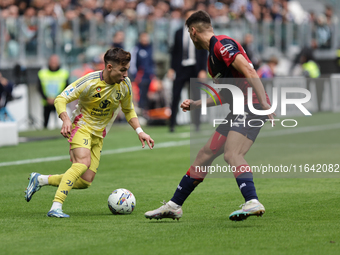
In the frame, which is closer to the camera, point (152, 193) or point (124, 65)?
point (124, 65)

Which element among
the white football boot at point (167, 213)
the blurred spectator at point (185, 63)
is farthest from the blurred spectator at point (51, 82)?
the white football boot at point (167, 213)

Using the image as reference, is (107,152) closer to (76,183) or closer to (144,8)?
(76,183)

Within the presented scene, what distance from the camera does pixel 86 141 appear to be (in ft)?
21.2

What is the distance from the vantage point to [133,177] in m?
9.03

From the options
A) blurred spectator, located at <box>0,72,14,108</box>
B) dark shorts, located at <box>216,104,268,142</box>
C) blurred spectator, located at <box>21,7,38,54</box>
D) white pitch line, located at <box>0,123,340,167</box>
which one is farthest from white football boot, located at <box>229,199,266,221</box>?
blurred spectator, located at <box>21,7,38,54</box>

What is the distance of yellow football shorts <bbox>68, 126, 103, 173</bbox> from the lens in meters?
6.43

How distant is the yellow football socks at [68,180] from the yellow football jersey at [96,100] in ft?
1.63

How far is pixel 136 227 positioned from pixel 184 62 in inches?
383

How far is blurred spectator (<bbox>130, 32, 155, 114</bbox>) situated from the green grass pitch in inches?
339

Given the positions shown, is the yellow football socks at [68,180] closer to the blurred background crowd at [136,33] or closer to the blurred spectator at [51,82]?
the blurred background crowd at [136,33]

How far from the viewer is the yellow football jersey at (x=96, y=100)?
639 cm

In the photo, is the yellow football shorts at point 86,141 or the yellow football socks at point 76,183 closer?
the yellow football shorts at point 86,141

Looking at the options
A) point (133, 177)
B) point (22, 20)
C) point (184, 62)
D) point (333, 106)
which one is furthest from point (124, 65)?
point (333, 106)

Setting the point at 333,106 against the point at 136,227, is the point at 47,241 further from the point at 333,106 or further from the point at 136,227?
the point at 333,106
